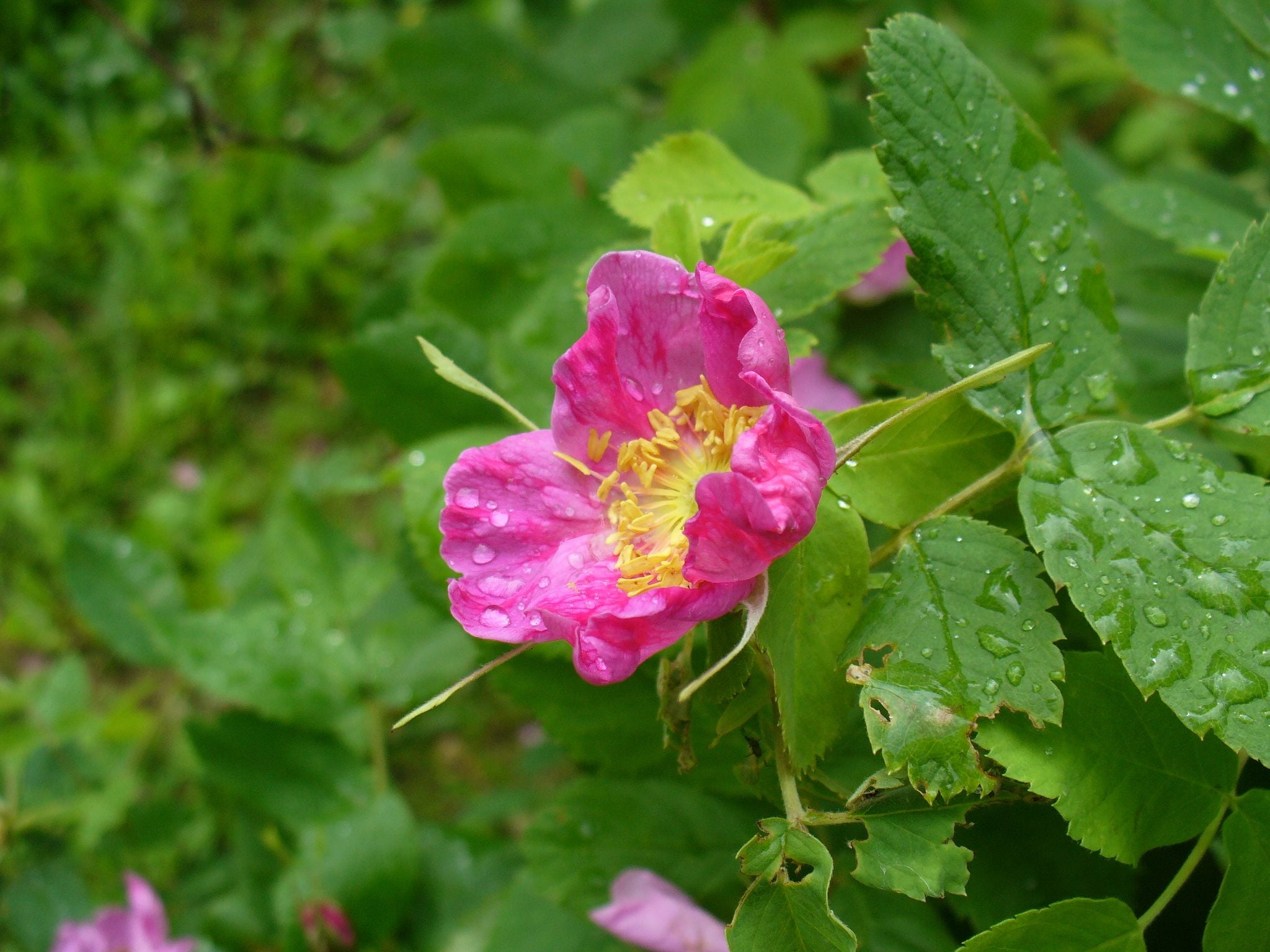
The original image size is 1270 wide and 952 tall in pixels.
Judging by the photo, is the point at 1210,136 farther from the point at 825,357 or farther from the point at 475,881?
the point at 475,881

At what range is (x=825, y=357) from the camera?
141 cm

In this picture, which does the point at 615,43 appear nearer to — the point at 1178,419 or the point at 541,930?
the point at 1178,419

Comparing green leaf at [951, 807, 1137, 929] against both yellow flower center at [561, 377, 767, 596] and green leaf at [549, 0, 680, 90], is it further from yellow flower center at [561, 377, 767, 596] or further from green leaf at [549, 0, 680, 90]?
green leaf at [549, 0, 680, 90]

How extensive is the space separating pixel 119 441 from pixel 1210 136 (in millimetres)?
3273

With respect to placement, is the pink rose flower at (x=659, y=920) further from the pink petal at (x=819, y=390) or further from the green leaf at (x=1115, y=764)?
the pink petal at (x=819, y=390)

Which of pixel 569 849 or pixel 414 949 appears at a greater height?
pixel 569 849

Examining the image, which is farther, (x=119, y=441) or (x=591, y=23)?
(x=119, y=441)

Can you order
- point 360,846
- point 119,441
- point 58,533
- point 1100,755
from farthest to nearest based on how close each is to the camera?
point 119,441 < point 58,533 < point 360,846 < point 1100,755

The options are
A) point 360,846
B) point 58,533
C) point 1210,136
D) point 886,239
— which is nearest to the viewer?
point 886,239

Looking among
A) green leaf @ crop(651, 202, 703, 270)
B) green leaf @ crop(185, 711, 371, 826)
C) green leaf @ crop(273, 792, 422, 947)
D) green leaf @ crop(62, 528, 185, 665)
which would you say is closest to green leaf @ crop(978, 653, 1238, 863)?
green leaf @ crop(651, 202, 703, 270)

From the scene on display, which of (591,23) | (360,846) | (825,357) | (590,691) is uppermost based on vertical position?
(591,23)

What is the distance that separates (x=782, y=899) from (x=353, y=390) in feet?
3.08

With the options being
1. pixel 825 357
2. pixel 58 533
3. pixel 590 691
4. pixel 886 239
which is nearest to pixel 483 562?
pixel 590 691

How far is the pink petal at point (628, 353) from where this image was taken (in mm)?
785
